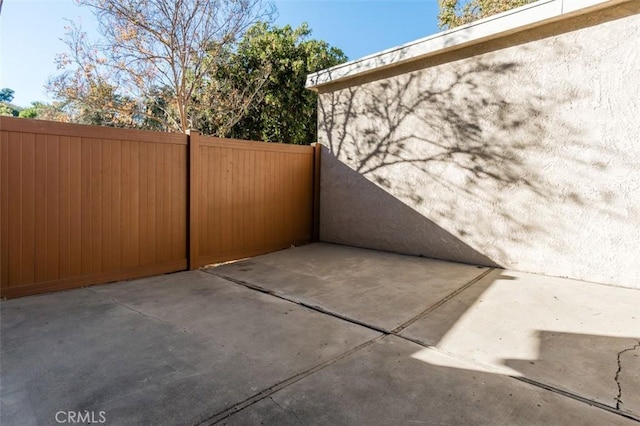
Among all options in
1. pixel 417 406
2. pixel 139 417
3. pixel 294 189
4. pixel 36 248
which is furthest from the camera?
pixel 294 189

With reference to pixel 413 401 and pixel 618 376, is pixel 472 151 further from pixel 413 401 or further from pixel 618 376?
pixel 413 401

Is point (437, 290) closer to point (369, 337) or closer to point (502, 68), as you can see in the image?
point (369, 337)

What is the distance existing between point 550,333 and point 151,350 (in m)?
2.79

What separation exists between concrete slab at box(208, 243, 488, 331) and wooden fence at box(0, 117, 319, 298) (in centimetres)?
60

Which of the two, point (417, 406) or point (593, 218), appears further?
point (593, 218)

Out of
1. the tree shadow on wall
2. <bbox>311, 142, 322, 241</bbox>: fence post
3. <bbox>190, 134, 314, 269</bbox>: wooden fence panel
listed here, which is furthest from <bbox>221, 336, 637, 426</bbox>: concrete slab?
<bbox>311, 142, 322, 241</bbox>: fence post

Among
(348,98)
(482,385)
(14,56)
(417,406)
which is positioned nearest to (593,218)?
(482,385)

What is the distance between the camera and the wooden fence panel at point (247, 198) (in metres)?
4.66

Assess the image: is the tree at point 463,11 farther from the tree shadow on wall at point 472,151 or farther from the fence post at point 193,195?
the fence post at point 193,195

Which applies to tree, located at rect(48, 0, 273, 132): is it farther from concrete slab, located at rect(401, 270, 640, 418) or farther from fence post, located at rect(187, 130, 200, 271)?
concrete slab, located at rect(401, 270, 640, 418)

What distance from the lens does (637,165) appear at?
3.53m

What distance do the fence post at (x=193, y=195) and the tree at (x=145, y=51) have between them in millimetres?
5545

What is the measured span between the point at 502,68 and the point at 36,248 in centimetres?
540

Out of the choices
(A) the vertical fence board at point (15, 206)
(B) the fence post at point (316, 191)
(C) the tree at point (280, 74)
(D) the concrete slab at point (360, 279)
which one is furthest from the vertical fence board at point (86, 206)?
(C) the tree at point (280, 74)
